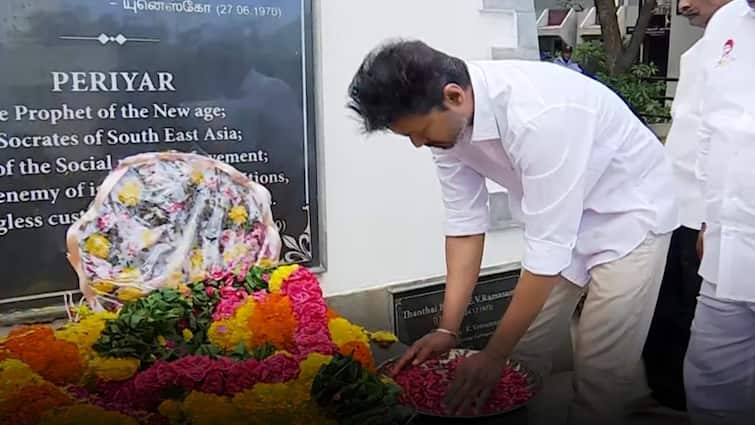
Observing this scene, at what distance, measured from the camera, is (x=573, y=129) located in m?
1.30

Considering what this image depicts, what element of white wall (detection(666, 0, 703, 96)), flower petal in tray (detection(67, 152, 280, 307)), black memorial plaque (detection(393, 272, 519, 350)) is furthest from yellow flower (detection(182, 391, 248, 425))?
white wall (detection(666, 0, 703, 96))

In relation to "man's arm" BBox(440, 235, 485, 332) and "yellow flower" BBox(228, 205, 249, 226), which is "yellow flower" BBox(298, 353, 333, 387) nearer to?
"man's arm" BBox(440, 235, 485, 332)

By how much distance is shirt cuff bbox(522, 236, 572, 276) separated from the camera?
130cm

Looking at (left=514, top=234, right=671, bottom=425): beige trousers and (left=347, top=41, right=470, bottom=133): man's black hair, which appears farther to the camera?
(left=514, top=234, right=671, bottom=425): beige trousers

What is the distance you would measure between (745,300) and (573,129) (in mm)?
716

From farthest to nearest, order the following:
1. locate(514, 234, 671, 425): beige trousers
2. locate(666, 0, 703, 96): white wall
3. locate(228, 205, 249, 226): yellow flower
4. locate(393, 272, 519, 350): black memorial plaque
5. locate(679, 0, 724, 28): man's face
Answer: locate(666, 0, 703, 96): white wall < locate(393, 272, 519, 350): black memorial plaque < locate(679, 0, 724, 28): man's face < locate(228, 205, 249, 226): yellow flower < locate(514, 234, 671, 425): beige trousers

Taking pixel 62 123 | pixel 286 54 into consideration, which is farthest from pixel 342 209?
pixel 62 123

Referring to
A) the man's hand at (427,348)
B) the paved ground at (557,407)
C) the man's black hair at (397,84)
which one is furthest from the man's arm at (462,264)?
the man's black hair at (397,84)

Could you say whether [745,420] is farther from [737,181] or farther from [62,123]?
[62,123]

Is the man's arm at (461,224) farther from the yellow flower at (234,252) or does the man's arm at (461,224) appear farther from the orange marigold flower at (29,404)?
the orange marigold flower at (29,404)

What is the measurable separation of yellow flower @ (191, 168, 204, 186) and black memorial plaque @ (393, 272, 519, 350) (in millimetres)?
1063

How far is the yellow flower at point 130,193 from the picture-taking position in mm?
1729

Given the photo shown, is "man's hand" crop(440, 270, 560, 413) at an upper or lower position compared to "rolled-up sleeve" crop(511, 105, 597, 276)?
lower

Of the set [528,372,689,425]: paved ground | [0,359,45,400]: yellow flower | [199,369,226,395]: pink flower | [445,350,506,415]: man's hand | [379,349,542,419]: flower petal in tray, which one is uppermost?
[0,359,45,400]: yellow flower
